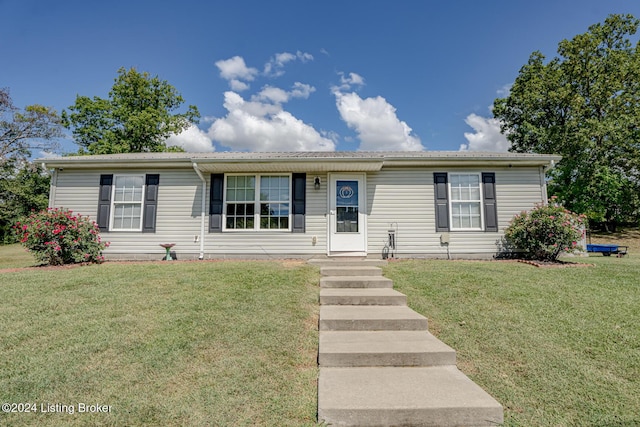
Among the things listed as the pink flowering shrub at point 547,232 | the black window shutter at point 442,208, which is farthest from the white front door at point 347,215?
the pink flowering shrub at point 547,232

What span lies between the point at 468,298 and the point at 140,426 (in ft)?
14.0

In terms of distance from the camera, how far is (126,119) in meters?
21.5

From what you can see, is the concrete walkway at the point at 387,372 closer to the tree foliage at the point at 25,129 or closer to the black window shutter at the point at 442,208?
the black window shutter at the point at 442,208

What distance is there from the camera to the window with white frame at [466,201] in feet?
27.2

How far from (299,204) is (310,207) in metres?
0.31

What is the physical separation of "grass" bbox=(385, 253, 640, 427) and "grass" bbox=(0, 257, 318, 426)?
1.60 metres

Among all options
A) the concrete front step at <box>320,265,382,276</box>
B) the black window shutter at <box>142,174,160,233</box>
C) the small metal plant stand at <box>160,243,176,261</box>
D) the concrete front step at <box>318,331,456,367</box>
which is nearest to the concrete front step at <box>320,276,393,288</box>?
the concrete front step at <box>320,265,382,276</box>

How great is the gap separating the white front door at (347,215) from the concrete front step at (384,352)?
4.93 metres

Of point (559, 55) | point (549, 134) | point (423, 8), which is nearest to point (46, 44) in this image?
point (423, 8)

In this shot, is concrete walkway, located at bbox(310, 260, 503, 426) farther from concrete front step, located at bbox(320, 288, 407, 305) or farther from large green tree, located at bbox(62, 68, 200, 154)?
large green tree, located at bbox(62, 68, 200, 154)

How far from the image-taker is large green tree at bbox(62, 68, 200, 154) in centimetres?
2091

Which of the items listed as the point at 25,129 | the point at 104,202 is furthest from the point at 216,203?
the point at 25,129

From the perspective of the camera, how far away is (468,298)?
4.57 m

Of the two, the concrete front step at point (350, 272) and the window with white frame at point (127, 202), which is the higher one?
the window with white frame at point (127, 202)
